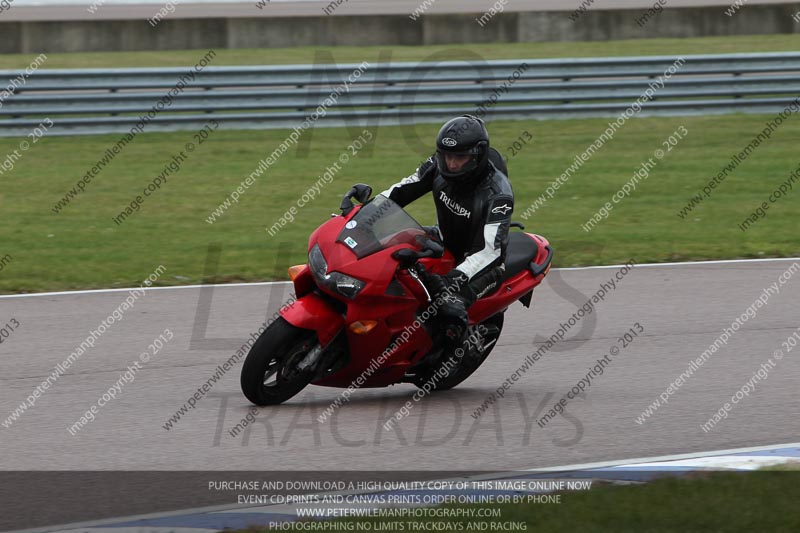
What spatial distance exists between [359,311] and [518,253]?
1470 mm

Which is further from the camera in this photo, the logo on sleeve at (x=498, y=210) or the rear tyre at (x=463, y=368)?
the rear tyre at (x=463, y=368)

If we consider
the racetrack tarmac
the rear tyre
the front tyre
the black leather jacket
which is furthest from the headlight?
the rear tyre

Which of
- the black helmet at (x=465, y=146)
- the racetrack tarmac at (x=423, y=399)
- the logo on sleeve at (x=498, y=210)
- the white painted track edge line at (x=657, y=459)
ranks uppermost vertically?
the black helmet at (x=465, y=146)

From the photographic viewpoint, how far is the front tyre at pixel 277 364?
748 centimetres

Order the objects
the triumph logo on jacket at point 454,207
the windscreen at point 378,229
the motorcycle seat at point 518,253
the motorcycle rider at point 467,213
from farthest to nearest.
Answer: the motorcycle seat at point 518,253 < the triumph logo on jacket at point 454,207 < the motorcycle rider at point 467,213 < the windscreen at point 378,229

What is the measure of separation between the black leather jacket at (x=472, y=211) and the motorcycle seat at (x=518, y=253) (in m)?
0.31

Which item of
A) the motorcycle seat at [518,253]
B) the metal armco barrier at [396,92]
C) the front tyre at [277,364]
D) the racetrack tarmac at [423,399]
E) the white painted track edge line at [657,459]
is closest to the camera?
the white painted track edge line at [657,459]

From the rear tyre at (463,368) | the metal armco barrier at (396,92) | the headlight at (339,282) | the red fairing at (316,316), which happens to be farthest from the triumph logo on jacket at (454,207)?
the metal armco barrier at (396,92)

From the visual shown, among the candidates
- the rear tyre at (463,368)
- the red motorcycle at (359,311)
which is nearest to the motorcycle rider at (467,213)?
the red motorcycle at (359,311)

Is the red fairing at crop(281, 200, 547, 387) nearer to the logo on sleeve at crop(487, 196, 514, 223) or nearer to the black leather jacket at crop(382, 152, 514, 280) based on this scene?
the black leather jacket at crop(382, 152, 514, 280)

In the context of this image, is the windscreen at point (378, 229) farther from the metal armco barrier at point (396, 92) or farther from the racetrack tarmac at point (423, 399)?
the metal armco barrier at point (396, 92)

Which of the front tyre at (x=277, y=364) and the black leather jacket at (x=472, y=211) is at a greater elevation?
the black leather jacket at (x=472, y=211)

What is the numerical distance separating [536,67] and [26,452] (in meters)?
14.2

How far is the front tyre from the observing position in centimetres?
748
